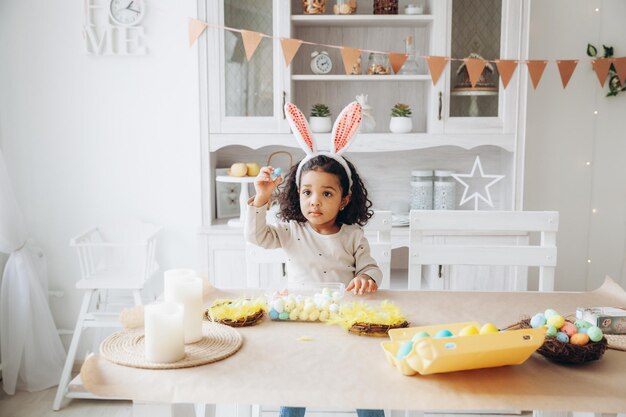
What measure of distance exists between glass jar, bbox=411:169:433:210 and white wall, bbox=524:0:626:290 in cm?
51

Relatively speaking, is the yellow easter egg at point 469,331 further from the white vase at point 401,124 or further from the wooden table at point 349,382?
the white vase at point 401,124

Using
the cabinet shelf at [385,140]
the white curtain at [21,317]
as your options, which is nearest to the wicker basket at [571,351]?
the cabinet shelf at [385,140]

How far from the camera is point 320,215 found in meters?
1.81

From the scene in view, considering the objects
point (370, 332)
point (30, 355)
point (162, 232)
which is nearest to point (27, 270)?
point (30, 355)

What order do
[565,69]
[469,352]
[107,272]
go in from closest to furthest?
[469,352], [565,69], [107,272]

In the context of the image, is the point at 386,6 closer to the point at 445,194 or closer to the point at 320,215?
the point at 445,194

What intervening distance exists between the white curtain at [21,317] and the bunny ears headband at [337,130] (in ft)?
4.98

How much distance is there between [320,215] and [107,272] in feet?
4.74

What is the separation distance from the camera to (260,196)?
5.83 feet

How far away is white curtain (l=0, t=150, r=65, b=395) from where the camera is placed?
2775mm

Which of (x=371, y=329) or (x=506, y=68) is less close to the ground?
(x=506, y=68)

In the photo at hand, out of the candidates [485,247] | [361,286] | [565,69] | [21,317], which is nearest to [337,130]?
[361,286]

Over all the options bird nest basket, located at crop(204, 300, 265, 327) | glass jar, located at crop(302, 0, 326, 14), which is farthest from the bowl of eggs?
glass jar, located at crop(302, 0, 326, 14)

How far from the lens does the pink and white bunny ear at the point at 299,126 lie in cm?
179
